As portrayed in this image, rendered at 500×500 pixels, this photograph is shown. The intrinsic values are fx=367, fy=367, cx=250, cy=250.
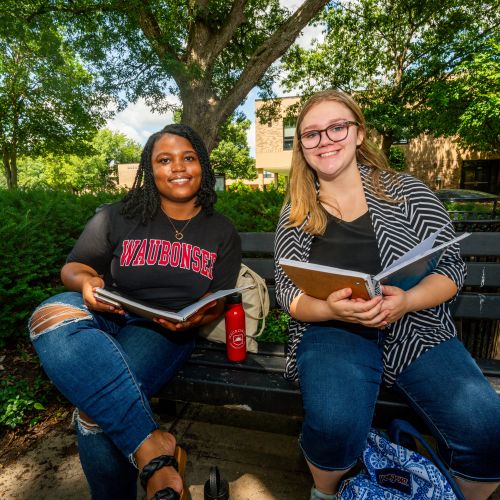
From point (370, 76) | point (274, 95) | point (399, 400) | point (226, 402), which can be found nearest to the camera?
point (399, 400)

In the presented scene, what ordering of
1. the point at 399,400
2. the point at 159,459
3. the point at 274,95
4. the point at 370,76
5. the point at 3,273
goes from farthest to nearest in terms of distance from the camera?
the point at 370,76, the point at 274,95, the point at 3,273, the point at 399,400, the point at 159,459

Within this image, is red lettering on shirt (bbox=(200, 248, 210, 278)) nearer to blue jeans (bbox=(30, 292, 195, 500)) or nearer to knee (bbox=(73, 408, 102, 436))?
blue jeans (bbox=(30, 292, 195, 500))

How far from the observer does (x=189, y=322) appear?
195cm

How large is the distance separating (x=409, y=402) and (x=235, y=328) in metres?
0.95

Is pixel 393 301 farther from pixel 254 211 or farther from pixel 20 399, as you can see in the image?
pixel 20 399

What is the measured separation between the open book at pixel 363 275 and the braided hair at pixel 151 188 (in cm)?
102

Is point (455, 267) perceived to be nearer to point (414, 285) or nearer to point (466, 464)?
point (414, 285)

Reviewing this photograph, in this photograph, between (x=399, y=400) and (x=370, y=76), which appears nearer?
(x=399, y=400)

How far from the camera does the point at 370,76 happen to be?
18.1m

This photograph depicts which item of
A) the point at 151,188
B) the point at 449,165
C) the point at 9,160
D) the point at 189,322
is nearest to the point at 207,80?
the point at 151,188

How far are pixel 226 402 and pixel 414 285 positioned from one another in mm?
1140

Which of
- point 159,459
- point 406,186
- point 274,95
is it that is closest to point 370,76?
point 274,95

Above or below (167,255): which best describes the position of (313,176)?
above

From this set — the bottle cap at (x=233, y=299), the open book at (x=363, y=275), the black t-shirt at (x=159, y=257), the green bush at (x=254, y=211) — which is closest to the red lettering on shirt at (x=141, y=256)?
the black t-shirt at (x=159, y=257)
